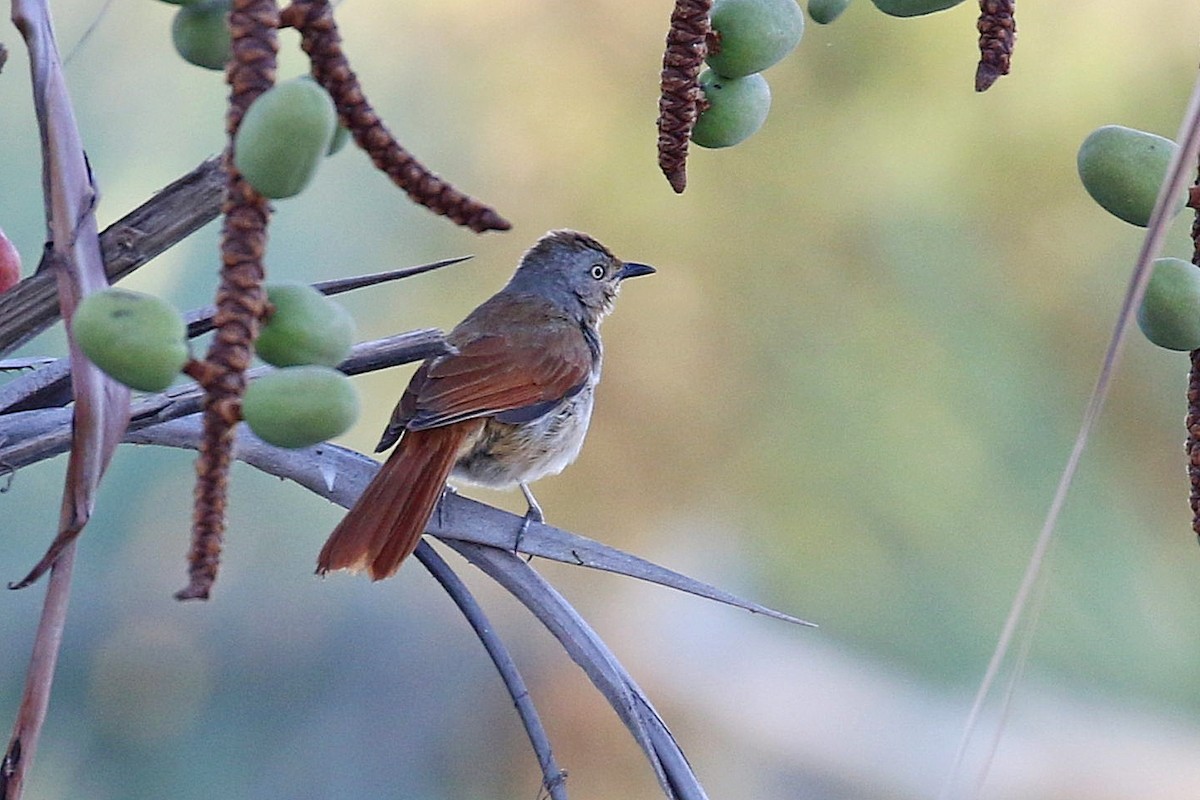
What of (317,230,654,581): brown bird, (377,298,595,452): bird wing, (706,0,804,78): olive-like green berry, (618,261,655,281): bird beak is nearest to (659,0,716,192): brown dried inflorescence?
(706,0,804,78): olive-like green berry

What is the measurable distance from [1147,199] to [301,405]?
1.06ft

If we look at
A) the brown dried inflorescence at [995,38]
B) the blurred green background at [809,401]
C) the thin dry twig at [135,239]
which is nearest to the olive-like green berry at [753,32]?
the brown dried inflorescence at [995,38]

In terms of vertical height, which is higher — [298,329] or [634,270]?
[634,270]

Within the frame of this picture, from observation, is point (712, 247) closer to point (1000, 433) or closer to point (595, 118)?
point (595, 118)

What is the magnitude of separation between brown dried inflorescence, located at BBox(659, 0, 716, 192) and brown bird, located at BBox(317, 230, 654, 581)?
646mm

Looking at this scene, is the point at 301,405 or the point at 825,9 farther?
the point at 825,9

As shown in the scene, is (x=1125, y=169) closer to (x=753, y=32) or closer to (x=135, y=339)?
(x=753, y=32)

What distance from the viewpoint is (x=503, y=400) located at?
1769 millimetres

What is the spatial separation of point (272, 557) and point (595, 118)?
0.78 m

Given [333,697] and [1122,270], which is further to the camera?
[1122,270]

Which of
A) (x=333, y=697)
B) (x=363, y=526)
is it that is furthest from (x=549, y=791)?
(x=333, y=697)

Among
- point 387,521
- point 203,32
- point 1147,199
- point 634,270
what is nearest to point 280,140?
point 203,32

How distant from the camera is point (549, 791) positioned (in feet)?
2.07

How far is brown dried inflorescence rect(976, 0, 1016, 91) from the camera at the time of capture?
1.71ft
